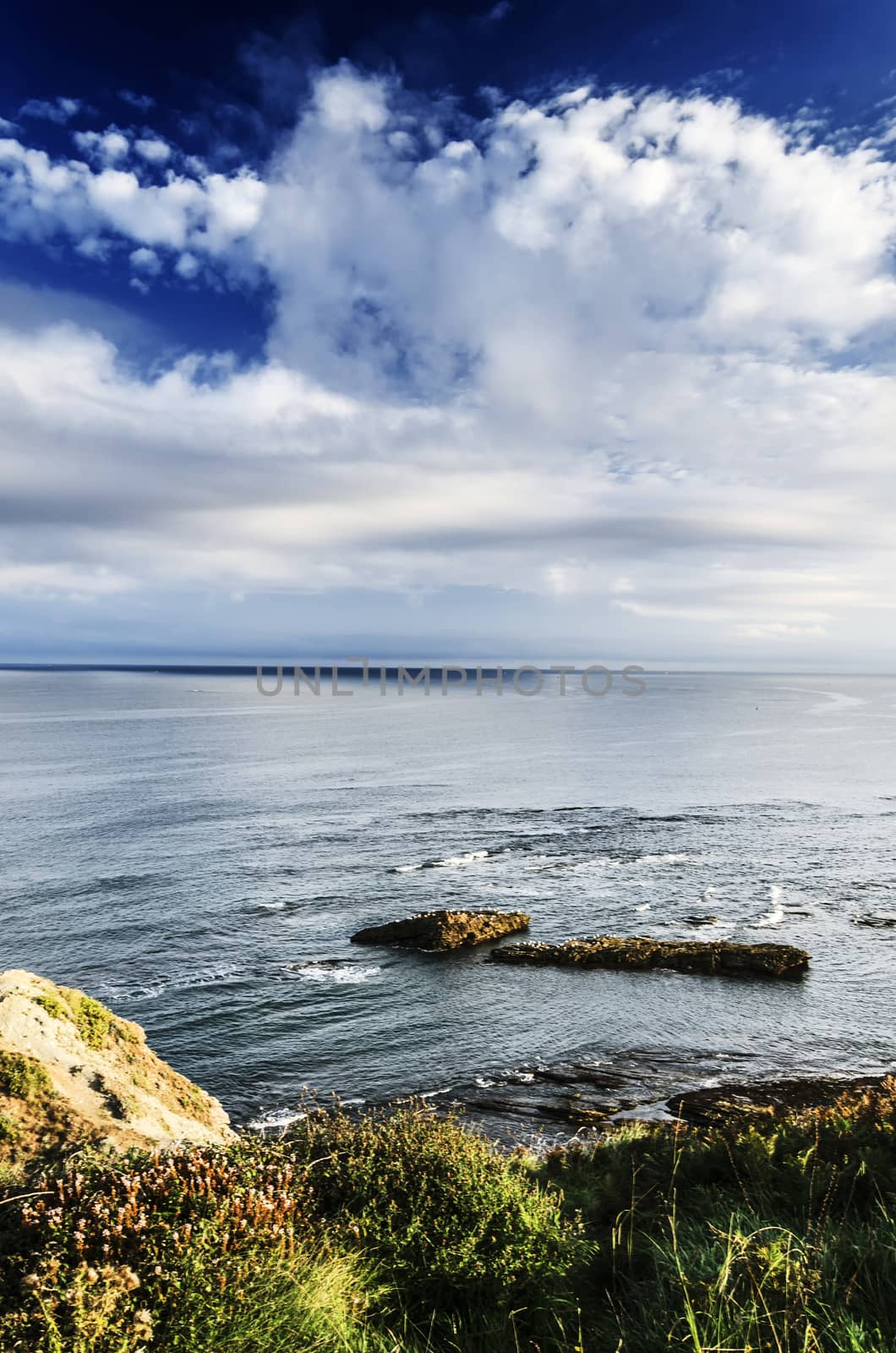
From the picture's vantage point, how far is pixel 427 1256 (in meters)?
9.12

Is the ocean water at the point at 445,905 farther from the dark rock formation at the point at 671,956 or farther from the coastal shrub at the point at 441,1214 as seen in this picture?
the coastal shrub at the point at 441,1214

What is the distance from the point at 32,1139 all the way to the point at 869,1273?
9.95 meters

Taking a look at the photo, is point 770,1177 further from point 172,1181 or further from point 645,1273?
point 172,1181

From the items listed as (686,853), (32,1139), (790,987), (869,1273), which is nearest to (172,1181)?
(32,1139)

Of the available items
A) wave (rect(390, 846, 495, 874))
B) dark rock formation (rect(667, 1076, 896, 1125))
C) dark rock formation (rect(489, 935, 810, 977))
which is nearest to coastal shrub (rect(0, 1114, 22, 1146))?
dark rock formation (rect(667, 1076, 896, 1125))

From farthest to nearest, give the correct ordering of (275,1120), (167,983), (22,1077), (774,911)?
(774,911), (167,983), (275,1120), (22,1077)

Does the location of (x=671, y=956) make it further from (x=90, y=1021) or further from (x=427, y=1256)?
(x=427, y=1256)

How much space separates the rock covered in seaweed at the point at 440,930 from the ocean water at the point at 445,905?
1175 millimetres

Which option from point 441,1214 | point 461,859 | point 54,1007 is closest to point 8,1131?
point 54,1007

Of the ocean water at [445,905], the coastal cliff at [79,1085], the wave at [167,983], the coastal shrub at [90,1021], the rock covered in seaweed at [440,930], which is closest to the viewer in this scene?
the coastal cliff at [79,1085]

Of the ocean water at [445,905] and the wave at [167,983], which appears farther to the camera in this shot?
the wave at [167,983]

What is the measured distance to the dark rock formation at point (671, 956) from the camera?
38.6 m

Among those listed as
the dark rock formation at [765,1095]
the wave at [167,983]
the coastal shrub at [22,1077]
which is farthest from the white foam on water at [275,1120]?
the coastal shrub at [22,1077]

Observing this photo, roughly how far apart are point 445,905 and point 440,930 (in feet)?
19.4
